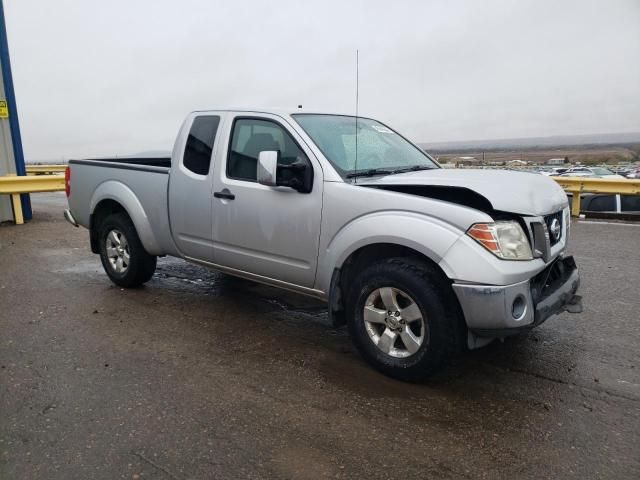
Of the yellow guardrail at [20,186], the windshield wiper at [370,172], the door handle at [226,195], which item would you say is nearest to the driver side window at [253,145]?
the door handle at [226,195]

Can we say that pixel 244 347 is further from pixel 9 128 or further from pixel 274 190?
pixel 9 128

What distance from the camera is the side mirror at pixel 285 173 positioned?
3.87 m

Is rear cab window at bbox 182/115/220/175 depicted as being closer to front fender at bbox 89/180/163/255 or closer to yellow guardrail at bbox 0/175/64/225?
front fender at bbox 89/180/163/255

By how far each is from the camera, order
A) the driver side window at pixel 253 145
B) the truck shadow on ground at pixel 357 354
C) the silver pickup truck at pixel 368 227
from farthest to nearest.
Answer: the driver side window at pixel 253 145, the truck shadow on ground at pixel 357 354, the silver pickup truck at pixel 368 227

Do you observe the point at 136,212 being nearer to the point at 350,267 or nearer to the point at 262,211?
the point at 262,211

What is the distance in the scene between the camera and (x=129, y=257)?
5582 millimetres

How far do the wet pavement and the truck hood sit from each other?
117 cm

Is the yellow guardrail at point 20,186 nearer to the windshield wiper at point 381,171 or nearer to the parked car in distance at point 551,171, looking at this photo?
the windshield wiper at point 381,171

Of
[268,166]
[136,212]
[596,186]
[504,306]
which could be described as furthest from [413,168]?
[596,186]

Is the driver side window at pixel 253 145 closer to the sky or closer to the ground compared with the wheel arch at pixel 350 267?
closer to the sky

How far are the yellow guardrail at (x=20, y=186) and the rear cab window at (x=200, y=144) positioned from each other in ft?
21.7

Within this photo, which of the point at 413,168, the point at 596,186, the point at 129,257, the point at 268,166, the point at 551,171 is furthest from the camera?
the point at 551,171

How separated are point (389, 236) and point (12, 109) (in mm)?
9589

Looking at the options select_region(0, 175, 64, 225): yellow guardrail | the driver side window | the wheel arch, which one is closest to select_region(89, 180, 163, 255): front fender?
the driver side window
